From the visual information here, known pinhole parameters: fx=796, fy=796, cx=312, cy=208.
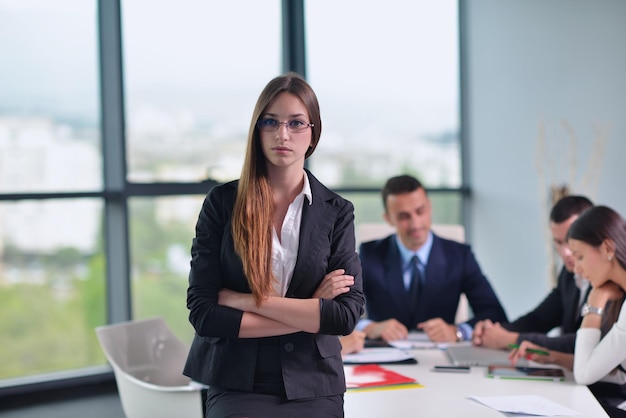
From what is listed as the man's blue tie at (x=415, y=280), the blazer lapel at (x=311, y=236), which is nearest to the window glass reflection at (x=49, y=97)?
the man's blue tie at (x=415, y=280)

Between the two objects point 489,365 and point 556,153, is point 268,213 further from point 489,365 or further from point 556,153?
point 556,153

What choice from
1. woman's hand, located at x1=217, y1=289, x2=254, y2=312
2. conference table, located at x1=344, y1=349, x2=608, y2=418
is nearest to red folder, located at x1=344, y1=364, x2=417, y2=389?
conference table, located at x1=344, y1=349, x2=608, y2=418

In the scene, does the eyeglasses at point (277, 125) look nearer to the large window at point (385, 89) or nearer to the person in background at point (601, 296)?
the person in background at point (601, 296)

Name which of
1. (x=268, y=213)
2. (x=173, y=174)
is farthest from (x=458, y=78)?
(x=268, y=213)

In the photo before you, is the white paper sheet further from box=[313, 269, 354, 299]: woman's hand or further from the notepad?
box=[313, 269, 354, 299]: woman's hand

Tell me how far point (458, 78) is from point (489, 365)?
4.49 meters

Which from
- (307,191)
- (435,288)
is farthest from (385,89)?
(307,191)

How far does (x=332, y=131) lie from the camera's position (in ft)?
21.1

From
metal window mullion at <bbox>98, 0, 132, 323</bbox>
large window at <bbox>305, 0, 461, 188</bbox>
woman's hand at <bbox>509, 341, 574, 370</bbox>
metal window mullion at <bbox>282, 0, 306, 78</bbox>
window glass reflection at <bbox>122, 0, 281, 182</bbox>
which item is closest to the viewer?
woman's hand at <bbox>509, 341, 574, 370</bbox>

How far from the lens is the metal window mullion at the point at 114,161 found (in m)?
5.37

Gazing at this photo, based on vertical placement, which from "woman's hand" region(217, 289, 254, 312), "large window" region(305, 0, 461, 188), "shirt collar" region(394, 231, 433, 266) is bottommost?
"shirt collar" region(394, 231, 433, 266)

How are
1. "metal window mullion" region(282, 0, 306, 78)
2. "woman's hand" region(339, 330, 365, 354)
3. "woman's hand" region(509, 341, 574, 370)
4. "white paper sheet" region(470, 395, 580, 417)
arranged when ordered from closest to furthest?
"white paper sheet" region(470, 395, 580, 417) → "woman's hand" region(509, 341, 574, 370) → "woman's hand" region(339, 330, 365, 354) → "metal window mullion" region(282, 0, 306, 78)

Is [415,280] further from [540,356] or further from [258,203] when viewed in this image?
[258,203]

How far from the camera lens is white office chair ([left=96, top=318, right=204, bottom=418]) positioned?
2.88 meters
